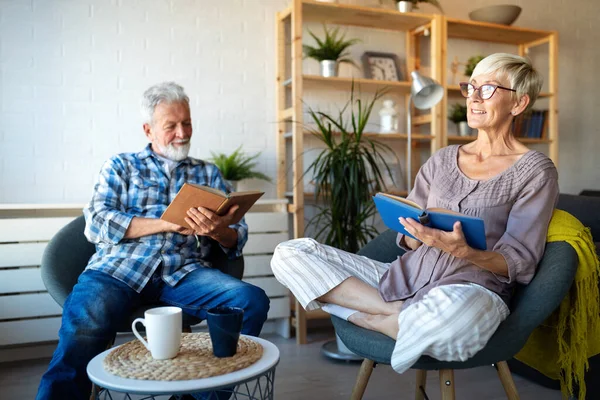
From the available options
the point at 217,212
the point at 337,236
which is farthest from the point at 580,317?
the point at 337,236

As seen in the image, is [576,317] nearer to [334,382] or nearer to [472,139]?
[334,382]

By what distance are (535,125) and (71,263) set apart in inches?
124

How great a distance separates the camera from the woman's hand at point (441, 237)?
1542 millimetres

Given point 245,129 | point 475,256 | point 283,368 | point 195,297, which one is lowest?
point 283,368

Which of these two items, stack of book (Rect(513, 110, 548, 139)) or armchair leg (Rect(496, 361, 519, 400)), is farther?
stack of book (Rect(513, 110, 548, 139))

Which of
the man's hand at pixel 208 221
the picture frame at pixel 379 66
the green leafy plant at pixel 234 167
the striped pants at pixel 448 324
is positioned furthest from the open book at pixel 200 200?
the picture frame at pixel 379 66

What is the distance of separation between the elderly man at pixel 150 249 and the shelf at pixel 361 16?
51.5 inches

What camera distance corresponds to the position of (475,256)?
159 centimetres

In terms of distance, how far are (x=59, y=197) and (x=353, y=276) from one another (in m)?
2.00

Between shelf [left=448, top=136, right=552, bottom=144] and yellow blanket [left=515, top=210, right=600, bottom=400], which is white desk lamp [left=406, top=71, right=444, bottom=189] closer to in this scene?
shelf [left=448, top=136, right=552, bottom=144]

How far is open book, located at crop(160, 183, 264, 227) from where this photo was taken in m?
1.92

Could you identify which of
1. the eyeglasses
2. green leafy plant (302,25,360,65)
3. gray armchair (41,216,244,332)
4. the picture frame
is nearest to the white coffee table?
gray armchair (41,216,244,332)

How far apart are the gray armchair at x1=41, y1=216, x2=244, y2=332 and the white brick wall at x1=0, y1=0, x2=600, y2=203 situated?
3.04 ft

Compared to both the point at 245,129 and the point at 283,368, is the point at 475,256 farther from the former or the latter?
the point at 245,129
